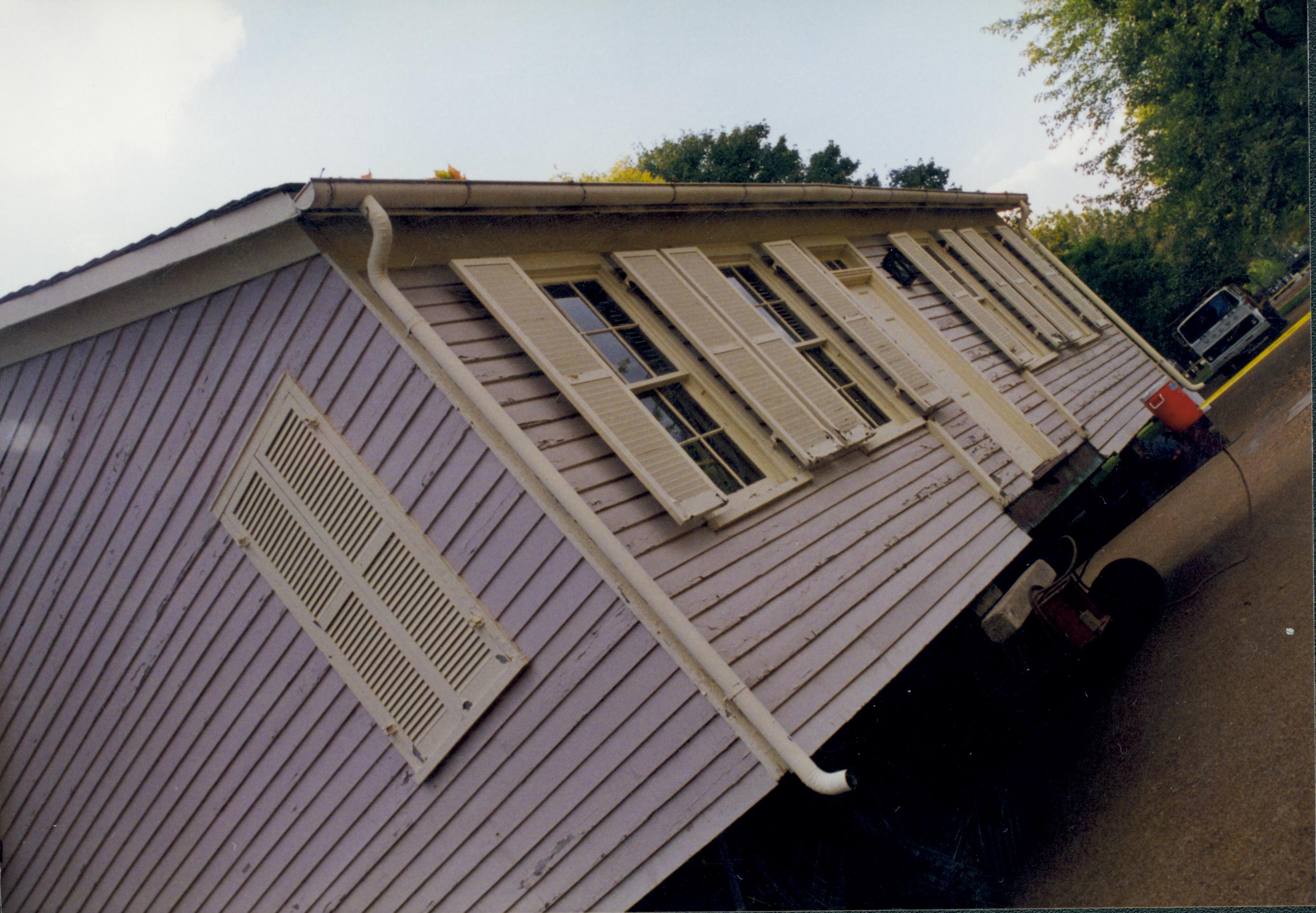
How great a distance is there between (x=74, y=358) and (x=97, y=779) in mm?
2716

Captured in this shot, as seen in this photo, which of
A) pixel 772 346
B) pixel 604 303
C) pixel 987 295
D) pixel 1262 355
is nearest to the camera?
pixel 604 303

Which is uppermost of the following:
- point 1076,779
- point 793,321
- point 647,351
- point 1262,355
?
point 647,351

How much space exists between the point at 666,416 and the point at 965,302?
5.52 meters

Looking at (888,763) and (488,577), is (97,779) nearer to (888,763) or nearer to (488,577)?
(488,577)

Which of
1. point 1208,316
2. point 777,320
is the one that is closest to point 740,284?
point 777,320

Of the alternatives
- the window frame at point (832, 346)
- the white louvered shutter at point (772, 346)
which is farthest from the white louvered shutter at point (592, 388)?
the window frame at point (832, 346)

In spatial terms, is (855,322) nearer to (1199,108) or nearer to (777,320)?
(777,320)

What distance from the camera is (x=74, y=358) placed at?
14.2 feet

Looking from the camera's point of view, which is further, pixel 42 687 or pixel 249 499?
pixel 42 687

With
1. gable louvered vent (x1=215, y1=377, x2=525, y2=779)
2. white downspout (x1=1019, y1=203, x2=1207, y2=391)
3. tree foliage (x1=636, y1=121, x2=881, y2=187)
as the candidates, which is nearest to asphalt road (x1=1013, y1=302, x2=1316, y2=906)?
white downspout (x1=1019, y1=203, x2=1207, y2=391)

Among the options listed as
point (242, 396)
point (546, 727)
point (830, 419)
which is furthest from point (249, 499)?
point (830, 419)

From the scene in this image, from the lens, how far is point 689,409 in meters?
4.62

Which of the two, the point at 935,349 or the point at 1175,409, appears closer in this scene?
the point at 935,349

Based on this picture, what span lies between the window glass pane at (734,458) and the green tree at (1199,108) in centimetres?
393
